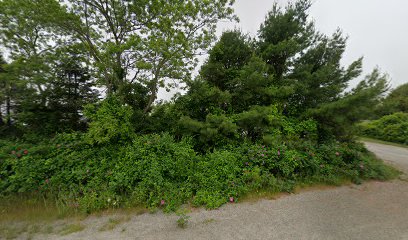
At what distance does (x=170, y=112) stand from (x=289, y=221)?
15.7ft

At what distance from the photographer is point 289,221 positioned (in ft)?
8.66

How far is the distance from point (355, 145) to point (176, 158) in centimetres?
643

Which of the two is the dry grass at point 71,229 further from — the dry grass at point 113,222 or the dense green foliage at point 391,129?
the dense green foliage at point 391,129

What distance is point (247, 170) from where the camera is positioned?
12.4ft

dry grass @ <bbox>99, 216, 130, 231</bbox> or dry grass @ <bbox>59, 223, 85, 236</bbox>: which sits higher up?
dry grass @ <bbox>99, 216, 130, 231</bbox>

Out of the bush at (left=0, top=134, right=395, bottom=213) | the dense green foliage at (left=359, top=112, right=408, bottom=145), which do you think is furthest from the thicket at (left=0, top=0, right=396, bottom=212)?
the dense green foliage at (left=359, top=112, right=408, bottom=145)

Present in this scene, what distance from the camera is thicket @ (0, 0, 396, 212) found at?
11.1 feet

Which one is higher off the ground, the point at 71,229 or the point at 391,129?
the point at 391,129

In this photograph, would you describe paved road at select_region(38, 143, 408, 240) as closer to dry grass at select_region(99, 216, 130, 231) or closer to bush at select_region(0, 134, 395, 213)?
dry grass at select_region(99, 216, 130, 231)

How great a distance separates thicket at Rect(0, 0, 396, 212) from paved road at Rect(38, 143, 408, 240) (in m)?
0.37

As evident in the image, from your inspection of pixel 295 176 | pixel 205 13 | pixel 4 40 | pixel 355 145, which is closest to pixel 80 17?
pixel 4 40

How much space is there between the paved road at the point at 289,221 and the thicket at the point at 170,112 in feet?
1.21

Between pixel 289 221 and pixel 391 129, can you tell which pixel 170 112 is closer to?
pixel 289 221

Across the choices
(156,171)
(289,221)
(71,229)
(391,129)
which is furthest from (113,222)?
(391,129)
